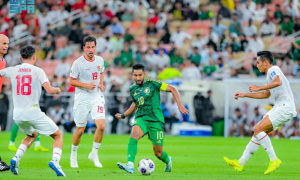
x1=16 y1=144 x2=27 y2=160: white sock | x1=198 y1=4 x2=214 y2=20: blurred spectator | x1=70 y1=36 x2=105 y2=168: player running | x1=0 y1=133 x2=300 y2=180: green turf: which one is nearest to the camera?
x1=16 y1=144 x2=27 y2=160: white sock

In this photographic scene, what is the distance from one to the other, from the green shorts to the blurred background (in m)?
12.7

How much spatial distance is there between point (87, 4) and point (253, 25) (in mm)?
9533

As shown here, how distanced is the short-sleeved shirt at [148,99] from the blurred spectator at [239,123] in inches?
526

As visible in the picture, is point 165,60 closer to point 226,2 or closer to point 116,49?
point 116,49

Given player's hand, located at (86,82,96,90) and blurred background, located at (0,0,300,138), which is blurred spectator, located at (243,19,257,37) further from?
player's hand, located at (86,82,96,90)

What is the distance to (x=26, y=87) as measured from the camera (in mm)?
8031

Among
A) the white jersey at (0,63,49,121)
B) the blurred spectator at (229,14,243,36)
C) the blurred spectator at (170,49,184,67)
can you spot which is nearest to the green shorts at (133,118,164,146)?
the white jersey at (0,63,49,121)

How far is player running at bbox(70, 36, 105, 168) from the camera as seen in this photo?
991 cm

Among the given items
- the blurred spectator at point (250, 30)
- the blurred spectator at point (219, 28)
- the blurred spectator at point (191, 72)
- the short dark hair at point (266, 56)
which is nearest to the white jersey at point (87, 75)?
the short dark hair at point (266, 56)

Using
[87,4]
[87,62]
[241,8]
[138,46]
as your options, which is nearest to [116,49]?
[138,46]

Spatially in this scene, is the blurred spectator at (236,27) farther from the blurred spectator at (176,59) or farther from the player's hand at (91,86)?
the player's hand at (91,86)

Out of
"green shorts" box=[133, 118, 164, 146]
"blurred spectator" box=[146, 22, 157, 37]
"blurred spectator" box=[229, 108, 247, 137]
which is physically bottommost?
"blurred spectator" box=[229, 108, 247, 137]

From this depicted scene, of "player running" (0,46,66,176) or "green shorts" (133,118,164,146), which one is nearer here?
"player running" (0,46,66,176)

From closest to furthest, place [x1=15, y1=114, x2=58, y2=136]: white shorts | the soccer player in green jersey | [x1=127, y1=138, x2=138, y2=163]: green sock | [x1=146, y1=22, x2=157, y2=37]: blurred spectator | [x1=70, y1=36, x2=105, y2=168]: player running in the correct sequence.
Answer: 1. [x1=15, y1=114, x2=58, y2=136]: white shorts
2. [x1=127, y1=138, x2=138, y2=163]: green sock
3. the soccer player in green jersey
4. [x1=70, y1=36, x2=105, y2=168]: player running
5. [x1=146, y1=22, x2=157, y2=37]: blurred spectator
